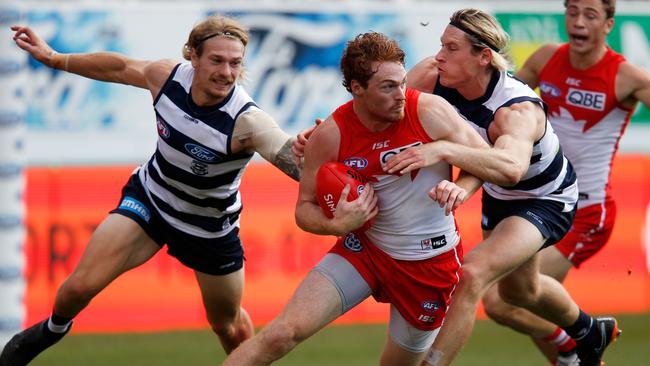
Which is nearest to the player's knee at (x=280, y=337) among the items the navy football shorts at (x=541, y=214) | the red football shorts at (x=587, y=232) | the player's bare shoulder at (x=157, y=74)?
the navy football shorts at (x=541, y=214)

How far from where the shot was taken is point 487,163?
18.5 ft

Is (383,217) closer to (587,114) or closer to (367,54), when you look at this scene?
(367,54)

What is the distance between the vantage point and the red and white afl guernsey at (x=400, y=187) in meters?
5.60

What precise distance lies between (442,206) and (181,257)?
2119mm

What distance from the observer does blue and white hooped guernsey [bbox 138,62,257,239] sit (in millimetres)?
6480

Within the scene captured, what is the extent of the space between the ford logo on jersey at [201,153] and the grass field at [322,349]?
2836mm

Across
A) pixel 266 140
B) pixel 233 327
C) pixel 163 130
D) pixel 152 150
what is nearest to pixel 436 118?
pixel 266 140

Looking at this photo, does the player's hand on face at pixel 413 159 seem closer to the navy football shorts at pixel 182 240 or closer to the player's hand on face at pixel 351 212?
the player's hand on face at pixel 351 212

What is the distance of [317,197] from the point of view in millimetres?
5594

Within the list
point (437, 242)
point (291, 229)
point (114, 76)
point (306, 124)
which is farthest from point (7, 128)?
point (306, 124)

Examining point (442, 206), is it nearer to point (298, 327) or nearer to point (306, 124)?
point (298, 327)

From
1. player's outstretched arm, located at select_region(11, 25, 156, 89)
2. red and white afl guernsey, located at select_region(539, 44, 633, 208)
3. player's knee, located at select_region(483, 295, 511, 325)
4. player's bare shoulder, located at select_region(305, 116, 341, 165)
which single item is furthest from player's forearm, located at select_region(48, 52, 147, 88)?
red and white afl guernsey, located at select_region(539, 44, 633, 208)

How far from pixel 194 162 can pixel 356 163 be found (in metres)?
1.28

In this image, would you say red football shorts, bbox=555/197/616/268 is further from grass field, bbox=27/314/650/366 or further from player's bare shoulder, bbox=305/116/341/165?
player's bare shoulder, bbox=305/116/341/165
